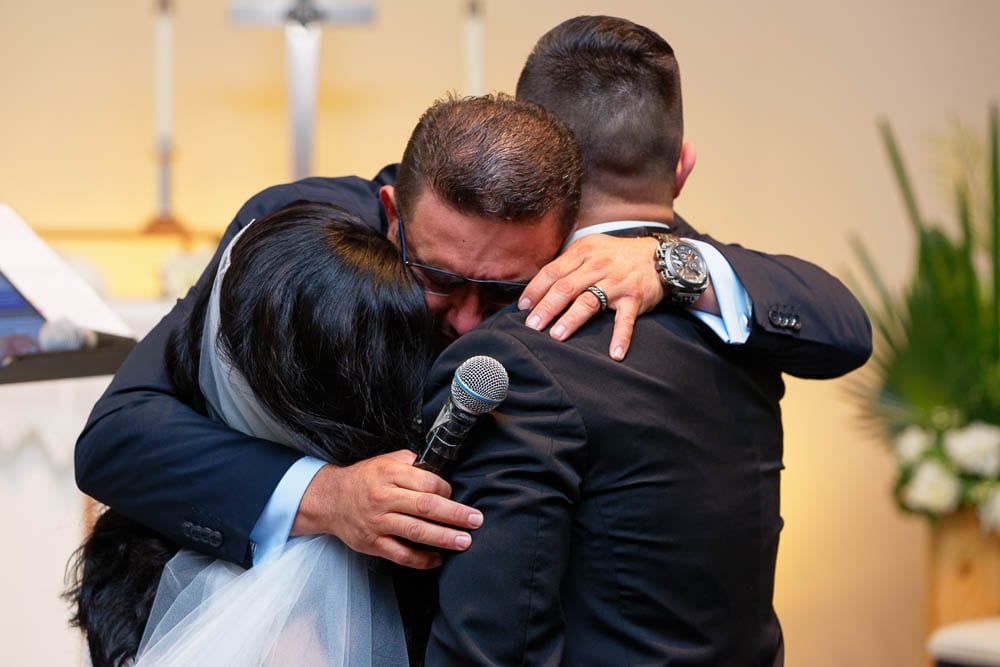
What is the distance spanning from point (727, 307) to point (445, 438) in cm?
50

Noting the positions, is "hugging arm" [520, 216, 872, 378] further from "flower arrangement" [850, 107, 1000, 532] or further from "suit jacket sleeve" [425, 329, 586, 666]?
"flower arrangement" [850, 107, 1000, 532]

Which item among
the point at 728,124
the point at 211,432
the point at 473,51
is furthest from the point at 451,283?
the point at 728,124

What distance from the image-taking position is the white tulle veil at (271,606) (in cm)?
152

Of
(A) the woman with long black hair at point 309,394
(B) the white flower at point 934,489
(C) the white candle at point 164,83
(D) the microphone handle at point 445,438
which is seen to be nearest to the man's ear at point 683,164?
(A) the woman with long black hair at point 309,394

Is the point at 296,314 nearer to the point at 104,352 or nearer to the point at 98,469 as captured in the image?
the point at 98,469

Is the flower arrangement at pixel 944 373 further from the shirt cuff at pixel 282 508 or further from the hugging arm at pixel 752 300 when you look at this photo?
the shirt cuff at pixel 282 508

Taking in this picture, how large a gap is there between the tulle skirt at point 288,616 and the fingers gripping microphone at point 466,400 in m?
0.28

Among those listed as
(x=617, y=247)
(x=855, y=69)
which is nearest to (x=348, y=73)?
(x=855, y=69)

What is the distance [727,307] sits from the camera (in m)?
1.69

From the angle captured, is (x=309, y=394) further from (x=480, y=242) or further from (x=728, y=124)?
(x=728, y=124)

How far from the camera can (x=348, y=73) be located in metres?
5.02

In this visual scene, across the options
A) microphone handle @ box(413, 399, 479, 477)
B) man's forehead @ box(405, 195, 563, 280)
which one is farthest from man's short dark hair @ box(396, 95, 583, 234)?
microphone handle @ box(413, 399, 479, 477)

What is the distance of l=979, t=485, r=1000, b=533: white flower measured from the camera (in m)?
3.91

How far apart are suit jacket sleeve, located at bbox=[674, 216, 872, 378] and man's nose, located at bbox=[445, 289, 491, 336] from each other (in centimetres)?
39
